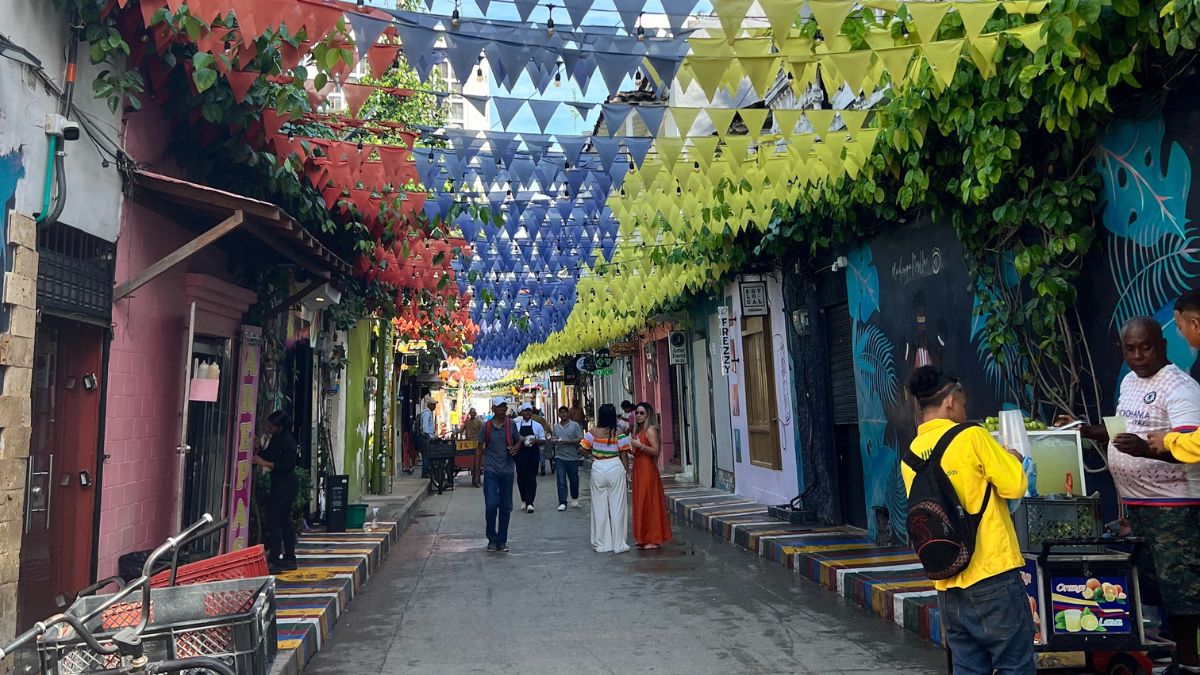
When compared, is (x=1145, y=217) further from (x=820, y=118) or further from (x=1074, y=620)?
(x=1074, y=620)

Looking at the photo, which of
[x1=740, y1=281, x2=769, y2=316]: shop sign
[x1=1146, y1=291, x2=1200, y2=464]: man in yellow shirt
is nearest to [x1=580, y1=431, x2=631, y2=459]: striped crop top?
[x1=740, y1=281, x2=769, y2=316]: shop sign

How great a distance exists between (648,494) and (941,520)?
719cm

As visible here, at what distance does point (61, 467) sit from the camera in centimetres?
569

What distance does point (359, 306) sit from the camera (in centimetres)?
1334

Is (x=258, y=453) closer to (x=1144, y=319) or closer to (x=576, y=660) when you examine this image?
(x=576, y=660)

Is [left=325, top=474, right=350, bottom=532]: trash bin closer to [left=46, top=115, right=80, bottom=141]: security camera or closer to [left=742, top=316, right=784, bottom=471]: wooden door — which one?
[left=742, top=316, right=784, bottom=471]: wooden door

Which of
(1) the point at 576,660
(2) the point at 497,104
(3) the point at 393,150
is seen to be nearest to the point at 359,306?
(3) the point at 393,150

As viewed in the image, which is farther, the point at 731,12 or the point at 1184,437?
the point at 731,12

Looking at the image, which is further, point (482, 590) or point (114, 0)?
point (482, 590)

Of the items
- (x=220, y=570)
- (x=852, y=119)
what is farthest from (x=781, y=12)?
(x=220, y=570)

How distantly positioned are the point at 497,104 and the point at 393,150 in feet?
5.58

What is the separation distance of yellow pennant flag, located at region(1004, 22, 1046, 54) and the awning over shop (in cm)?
496

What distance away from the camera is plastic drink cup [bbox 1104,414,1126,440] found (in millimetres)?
4684

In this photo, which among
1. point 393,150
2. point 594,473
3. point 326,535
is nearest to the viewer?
point 393,150
